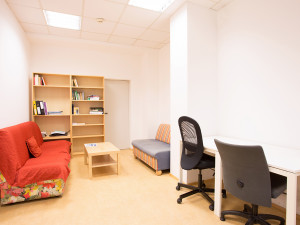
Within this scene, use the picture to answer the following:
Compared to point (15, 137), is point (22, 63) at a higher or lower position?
→ higher

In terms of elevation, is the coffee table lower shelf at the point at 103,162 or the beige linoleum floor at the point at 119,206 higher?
the coffee table lower shelf at the point at 103,162

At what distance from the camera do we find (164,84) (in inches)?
183

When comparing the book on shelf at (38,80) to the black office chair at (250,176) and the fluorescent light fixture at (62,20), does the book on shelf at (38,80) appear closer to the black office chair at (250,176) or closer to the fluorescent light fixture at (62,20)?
the fluorescent light fixture at (62,20)

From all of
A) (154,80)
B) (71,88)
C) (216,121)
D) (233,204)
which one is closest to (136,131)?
(154,80)

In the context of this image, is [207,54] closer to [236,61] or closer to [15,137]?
[236,61]

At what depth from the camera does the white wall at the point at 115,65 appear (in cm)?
435

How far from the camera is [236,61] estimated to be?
275 cm

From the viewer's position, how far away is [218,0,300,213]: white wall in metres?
2.07

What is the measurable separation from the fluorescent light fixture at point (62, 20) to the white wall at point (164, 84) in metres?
2.02

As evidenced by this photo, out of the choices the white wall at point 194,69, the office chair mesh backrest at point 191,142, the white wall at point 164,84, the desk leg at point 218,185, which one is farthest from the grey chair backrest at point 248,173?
the white wall at point 164,84

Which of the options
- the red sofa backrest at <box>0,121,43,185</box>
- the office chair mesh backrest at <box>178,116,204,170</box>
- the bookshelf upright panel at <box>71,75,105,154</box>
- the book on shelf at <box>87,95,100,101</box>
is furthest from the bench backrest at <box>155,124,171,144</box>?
the red sofa backrest at <box>0,121,43,185</box>

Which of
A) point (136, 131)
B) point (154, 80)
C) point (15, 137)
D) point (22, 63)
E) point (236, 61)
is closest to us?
point (15, 137)

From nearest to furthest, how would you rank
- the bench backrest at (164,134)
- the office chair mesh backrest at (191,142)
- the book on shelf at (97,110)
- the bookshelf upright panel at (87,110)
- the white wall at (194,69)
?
the office chair mesh backrest at (191,142) < the white wall at (194,69) < the bench backrest at (164,134) < the bookshelf upright panel at (87,110) < the book on shelf at (97,110)

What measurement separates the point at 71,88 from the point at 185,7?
299 centimetres
